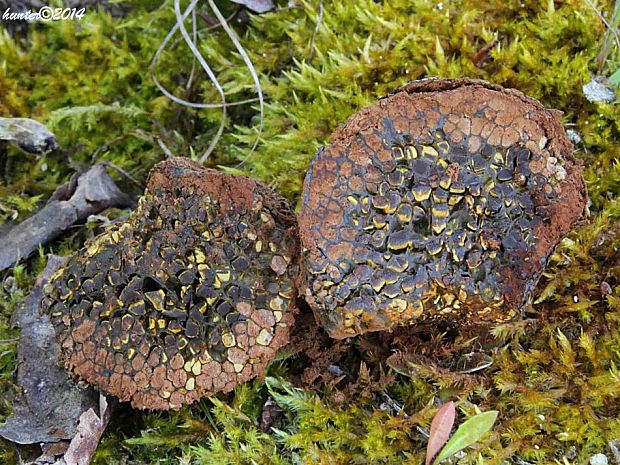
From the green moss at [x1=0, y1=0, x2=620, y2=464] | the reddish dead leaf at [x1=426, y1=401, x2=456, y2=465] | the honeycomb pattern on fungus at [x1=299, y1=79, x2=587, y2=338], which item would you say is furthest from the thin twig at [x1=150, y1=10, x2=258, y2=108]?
the reddish dead leaf at [x1=426, y1=401, x2=456, y2=465]

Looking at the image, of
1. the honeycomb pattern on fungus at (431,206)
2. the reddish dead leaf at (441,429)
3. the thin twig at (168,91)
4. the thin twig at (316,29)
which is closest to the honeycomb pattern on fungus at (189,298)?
the honeycomb pattern on fungus at (431,206)

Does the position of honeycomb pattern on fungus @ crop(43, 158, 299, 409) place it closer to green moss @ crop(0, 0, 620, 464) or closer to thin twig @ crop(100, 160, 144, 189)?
green moss @ crop(0, 0, 620, 464)

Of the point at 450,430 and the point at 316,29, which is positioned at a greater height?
the point at 316,29

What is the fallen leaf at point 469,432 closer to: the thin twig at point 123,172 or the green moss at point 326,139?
the green moss at point 326,139

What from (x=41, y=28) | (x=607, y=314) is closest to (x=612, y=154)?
(x=607, y=314)

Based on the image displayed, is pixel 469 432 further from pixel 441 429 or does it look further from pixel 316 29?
pixel 316 29

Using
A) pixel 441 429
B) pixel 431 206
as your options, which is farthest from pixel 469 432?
pixel 431 206
